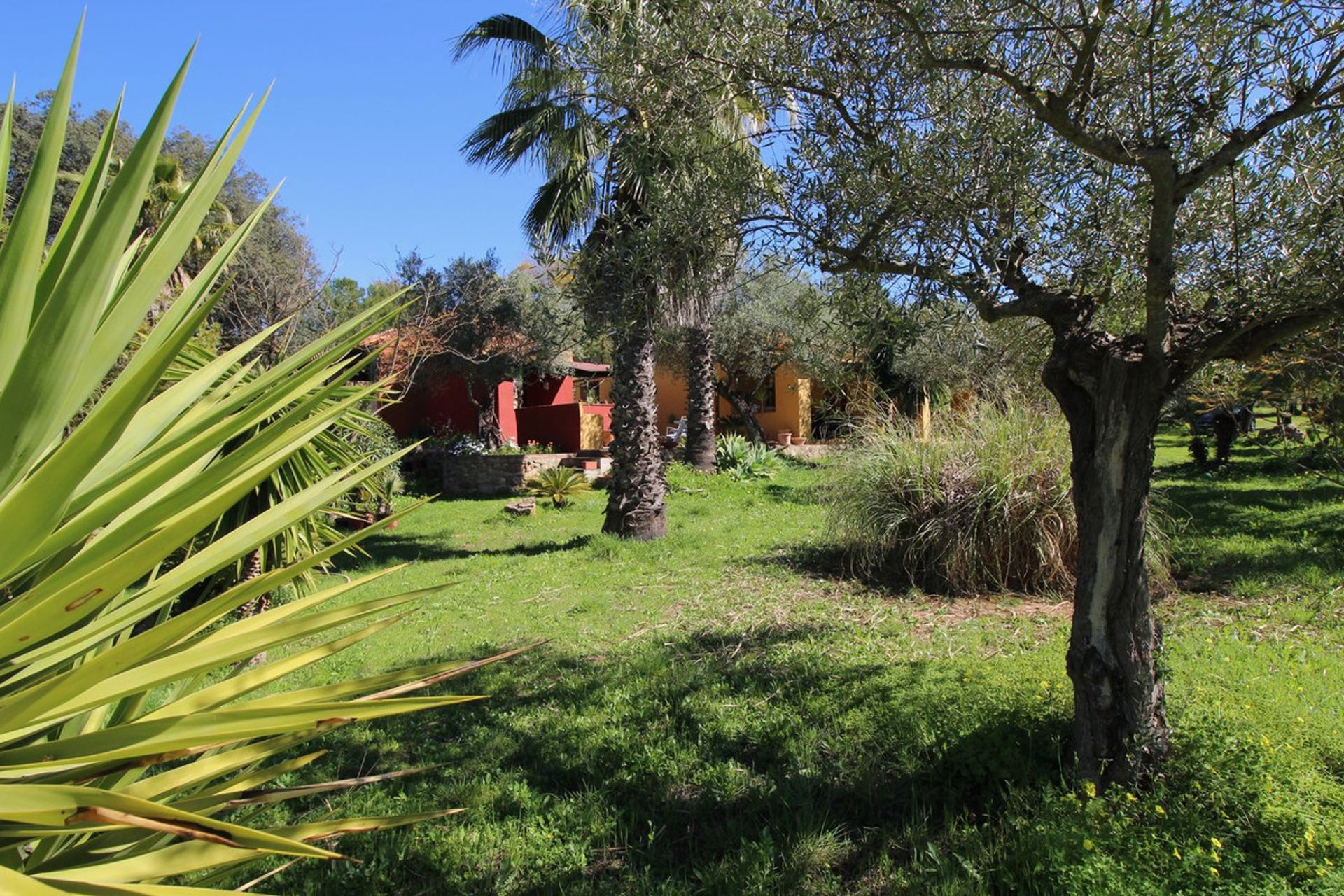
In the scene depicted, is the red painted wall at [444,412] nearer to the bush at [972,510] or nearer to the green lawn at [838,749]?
the bush at [972,510]

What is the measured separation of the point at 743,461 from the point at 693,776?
13.9 metres

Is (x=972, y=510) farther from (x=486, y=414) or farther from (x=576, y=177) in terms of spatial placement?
(x=486, y=414)

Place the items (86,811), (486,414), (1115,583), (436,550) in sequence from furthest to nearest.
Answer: (486,414)
(436,550)
(1115,583)
(86,811)

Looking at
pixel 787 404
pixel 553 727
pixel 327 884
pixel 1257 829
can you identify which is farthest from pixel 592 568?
pixel 787 404

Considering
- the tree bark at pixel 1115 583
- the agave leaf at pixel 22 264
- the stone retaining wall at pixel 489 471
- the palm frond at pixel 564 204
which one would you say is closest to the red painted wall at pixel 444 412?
the stone retaining wall at pixel 489 471

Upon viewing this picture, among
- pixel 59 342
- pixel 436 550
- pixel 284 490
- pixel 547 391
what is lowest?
pixel 436 550

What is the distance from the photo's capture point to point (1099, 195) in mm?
3959

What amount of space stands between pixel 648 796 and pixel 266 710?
3.08 metres

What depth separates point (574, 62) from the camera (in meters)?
5.45

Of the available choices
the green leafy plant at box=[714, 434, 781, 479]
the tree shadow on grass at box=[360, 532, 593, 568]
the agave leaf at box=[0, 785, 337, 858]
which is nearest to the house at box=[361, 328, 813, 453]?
the green leafy plant at box=[714, 434, 781, 479]

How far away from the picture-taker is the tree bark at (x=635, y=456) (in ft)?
36.6

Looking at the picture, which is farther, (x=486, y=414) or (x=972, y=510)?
(x=486, y=414)

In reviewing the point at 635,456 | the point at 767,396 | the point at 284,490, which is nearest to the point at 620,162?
the point at 284,490

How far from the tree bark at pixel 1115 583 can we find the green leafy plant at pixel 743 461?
13574 mm
